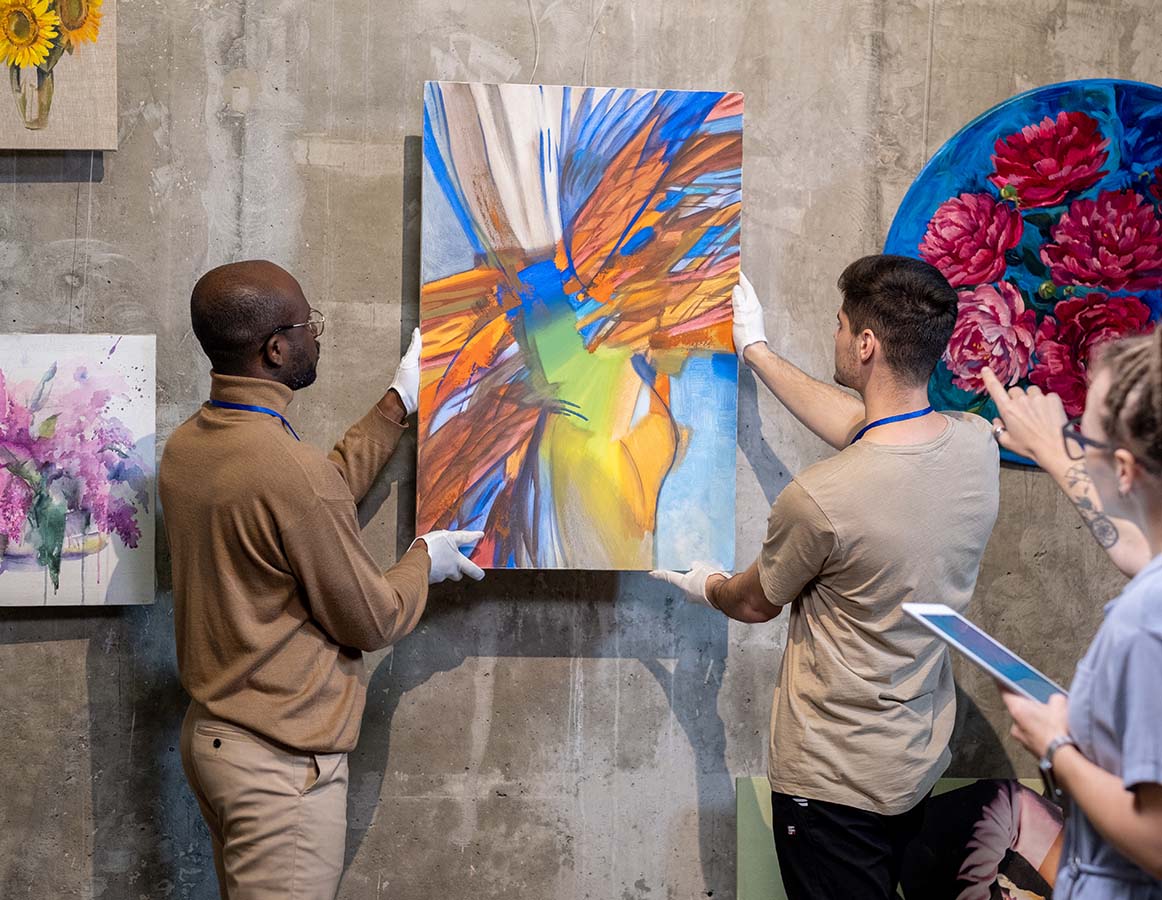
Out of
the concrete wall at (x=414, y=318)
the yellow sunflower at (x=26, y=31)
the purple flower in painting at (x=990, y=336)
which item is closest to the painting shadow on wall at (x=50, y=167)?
the concrete wall at (x=414, y=318)

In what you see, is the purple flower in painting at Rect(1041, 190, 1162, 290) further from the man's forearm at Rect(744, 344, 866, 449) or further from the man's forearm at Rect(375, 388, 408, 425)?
the man's forearm at Rect(375, 388, 408, 425)

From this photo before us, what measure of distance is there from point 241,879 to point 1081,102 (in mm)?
2455

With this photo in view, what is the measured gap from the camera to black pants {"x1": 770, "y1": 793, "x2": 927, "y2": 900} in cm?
189

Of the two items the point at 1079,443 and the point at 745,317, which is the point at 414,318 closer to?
the point at 745,317

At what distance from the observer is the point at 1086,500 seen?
1.54 metres

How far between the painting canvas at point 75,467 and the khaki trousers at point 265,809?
0.56 metres

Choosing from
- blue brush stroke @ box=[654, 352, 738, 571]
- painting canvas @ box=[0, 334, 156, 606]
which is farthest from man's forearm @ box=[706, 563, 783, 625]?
painting canvas @ box=[0, 334, 156, 606]

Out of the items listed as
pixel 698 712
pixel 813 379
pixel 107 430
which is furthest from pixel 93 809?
pixel 813 379

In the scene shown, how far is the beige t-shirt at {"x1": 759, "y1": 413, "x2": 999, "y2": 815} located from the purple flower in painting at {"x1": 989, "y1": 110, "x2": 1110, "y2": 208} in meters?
Answer: 0.81

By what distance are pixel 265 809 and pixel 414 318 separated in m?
1.08

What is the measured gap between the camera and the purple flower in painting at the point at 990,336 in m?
2.47

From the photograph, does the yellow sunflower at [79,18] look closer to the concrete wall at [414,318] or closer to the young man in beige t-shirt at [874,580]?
the concrete wall at [414,318]

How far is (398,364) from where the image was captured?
2359mm

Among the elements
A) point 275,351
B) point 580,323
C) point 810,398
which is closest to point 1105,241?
point 810,398
